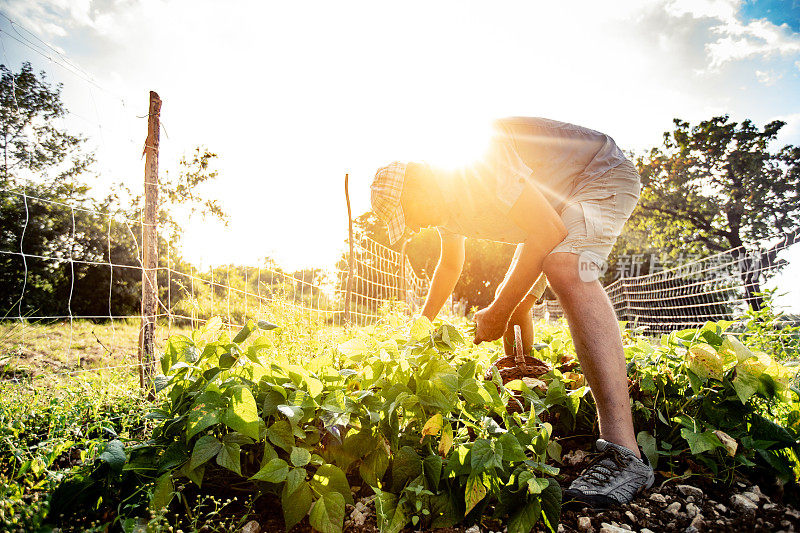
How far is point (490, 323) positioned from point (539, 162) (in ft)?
2.69

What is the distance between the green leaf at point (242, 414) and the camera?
110cm

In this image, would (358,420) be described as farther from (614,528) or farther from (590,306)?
→ (590,306)

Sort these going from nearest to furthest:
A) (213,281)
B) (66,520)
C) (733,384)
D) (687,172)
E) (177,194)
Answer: (66,520)
(733,384)
(213,281)
(177,194)
(687,172)

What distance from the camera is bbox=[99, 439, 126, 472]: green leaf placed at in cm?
115

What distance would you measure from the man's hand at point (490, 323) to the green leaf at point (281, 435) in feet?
2.99

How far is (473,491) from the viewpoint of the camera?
3.84 ft

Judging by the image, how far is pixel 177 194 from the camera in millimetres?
17297

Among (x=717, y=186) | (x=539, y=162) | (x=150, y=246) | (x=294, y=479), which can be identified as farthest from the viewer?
(x=717, y=186)

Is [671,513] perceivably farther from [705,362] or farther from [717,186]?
[717,186]

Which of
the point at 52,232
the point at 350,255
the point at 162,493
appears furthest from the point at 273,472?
the point at 52,232

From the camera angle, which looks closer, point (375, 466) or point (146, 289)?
point (375, 466)

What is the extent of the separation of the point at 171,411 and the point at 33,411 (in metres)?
0.93

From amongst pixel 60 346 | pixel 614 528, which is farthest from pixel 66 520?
pixel 60 346

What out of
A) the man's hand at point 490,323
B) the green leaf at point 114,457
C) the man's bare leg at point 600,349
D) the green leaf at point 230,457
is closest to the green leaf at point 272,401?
the green leaf at point 230,457
